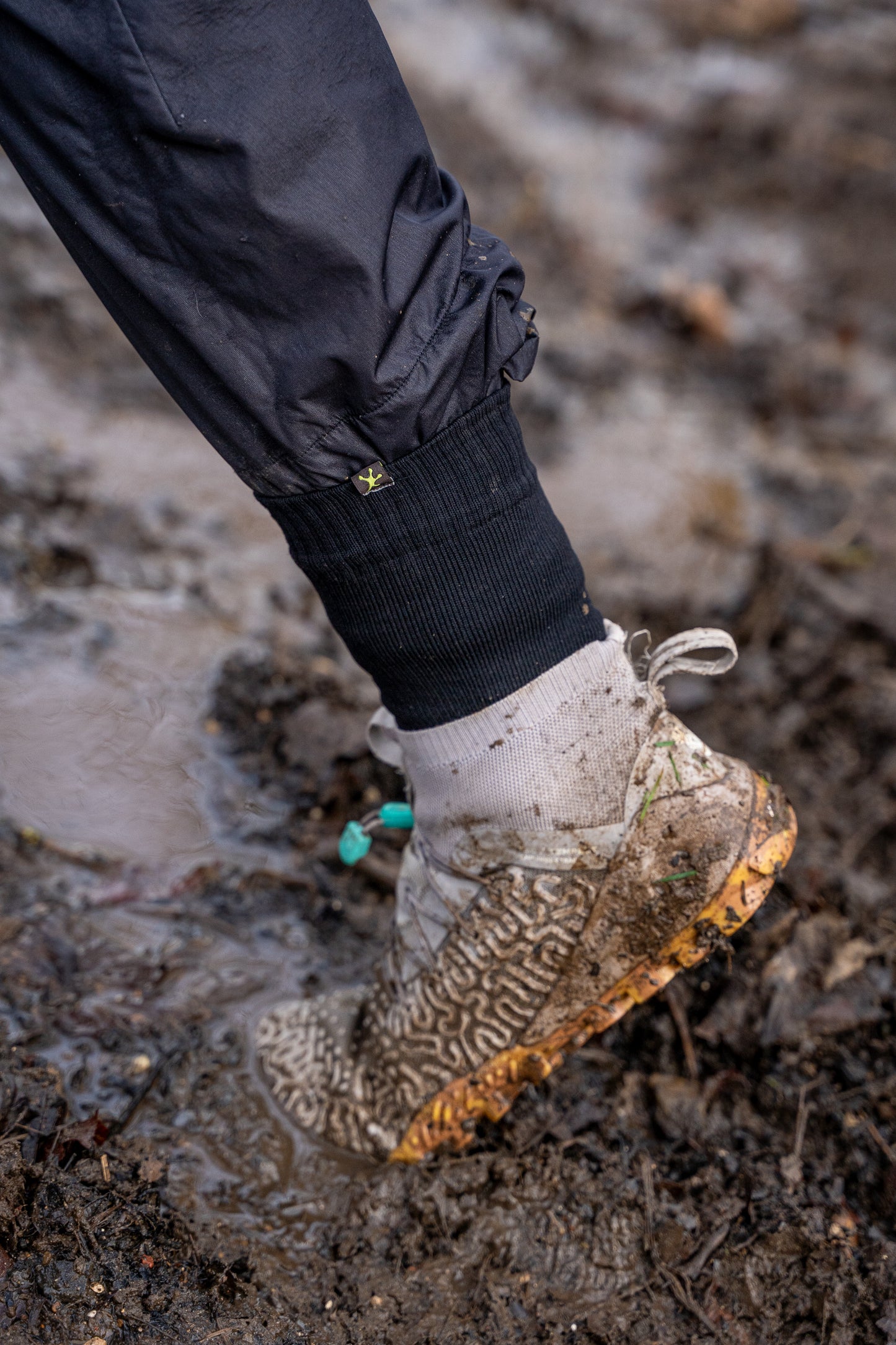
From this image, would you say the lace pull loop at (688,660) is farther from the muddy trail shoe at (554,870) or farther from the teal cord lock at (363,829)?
the teal cord lock at (363,829)

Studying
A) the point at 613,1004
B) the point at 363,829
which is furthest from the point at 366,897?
the point at 613,1004

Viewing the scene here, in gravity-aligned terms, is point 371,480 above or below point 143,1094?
above

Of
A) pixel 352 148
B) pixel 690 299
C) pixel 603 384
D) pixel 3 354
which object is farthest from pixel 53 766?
pixel 690 299

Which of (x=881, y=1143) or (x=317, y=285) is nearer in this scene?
(x=317, y=285)

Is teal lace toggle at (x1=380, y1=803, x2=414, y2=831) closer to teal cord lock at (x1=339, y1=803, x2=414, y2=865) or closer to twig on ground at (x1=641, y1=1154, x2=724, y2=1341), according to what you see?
teal cord lock at (x1=339, y1=803, x2=414, y2=865)

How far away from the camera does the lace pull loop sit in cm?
158

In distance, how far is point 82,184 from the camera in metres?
1.19

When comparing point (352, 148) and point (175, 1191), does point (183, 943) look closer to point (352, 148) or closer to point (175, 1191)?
point (175, 1191)

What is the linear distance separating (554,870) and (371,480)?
0.68 meters

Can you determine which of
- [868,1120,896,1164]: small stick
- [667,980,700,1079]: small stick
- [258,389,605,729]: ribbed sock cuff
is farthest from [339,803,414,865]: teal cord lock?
[868,1120,896,1164]: small stick

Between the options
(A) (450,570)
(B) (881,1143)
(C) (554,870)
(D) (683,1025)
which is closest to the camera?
(A) (450,570)

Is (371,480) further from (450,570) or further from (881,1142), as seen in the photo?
(881,1142)

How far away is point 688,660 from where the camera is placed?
5.26 ft

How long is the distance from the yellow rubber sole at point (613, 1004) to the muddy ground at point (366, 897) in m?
0.08
